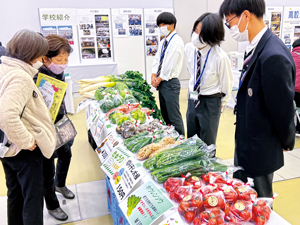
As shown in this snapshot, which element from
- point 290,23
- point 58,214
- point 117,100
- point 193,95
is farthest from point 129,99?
point 290,23

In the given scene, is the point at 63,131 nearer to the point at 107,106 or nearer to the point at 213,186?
the point at 107,106

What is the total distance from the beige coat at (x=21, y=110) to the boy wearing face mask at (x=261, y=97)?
4.05 ft

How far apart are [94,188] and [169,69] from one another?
1.72m

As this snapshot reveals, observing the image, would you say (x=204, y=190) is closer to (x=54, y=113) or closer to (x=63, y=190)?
(x=54, y=113)

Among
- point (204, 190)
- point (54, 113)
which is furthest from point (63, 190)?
point (204, 190)

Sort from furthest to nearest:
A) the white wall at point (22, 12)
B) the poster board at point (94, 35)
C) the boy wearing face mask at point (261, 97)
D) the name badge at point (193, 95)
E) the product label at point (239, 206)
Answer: the poster board at point (94, 35), the white wall at point (22, 12), the name badge at point (193, 95), the boy wearing face mask at point (261, 97), the product label at point (239, 206)

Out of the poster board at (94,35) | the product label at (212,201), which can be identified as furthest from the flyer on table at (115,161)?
the poster board at (94,35)

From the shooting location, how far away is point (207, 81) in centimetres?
246

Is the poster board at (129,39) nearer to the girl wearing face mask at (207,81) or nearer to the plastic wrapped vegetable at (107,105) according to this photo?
the plastic wrapped vegetable at (107,105)

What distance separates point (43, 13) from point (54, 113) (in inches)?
206

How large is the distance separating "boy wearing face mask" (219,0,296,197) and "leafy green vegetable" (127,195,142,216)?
2.27 feet

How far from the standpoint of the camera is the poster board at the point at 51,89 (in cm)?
192

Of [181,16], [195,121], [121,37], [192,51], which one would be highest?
[181,16]

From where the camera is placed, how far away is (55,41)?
208 cm
